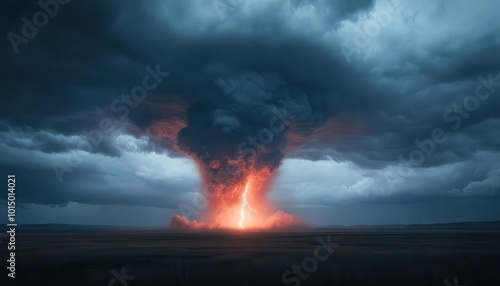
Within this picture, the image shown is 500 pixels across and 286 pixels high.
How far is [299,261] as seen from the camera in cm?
3756

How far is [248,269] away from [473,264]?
61.1 ft

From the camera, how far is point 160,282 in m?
26.8

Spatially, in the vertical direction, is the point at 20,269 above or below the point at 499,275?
above

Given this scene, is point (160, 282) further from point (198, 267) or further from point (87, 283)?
point (198, 267)

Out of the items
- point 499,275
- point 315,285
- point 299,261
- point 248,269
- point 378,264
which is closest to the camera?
point 315,285

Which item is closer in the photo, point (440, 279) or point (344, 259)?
point (440, 279)

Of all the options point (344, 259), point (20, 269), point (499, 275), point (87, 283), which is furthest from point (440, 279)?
point (20, 269)

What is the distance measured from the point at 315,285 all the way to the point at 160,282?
9943 millimetres

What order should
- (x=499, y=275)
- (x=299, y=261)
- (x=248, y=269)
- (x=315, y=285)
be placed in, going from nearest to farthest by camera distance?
(x=315, y=285)
(x=499, y=275)
(x=248, y=269)
(x=299, y=261)

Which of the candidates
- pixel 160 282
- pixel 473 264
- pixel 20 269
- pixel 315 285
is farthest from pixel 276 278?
pixel 20 269

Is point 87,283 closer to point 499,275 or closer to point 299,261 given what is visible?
point 299,261

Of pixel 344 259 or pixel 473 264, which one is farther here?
pixel 344 259

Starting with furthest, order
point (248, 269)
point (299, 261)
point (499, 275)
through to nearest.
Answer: point (299, 261) < point (248, 269) < point (499, 275)

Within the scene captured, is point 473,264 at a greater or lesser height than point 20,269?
lesser
